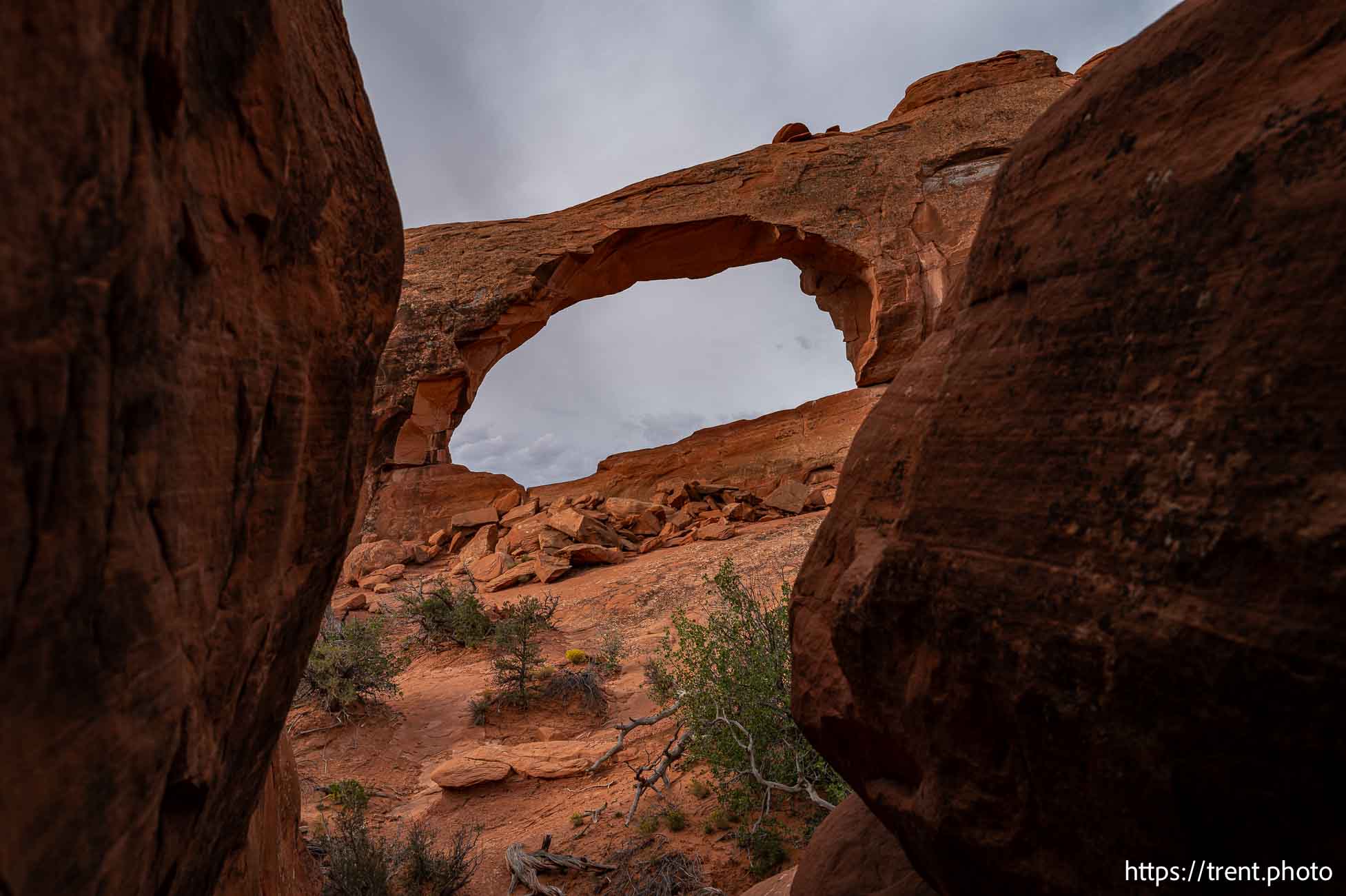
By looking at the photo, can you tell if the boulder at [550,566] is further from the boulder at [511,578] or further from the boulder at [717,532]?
the boulder at [717,532]

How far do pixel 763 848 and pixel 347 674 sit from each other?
5.04 m

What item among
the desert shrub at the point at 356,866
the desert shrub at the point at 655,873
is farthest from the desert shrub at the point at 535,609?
the desert shrub at the point at 655,873

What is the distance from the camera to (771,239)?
14477 mm

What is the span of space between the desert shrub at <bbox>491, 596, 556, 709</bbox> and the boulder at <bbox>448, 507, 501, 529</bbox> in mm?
5986

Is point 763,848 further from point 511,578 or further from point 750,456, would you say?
point 750,456

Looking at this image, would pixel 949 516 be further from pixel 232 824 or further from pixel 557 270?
pixel 557 270

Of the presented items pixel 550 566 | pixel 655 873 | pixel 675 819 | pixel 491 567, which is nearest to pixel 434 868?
pixel 655 873

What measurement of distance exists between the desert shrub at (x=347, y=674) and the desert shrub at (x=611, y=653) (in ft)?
7.56

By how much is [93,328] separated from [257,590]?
1027 mm

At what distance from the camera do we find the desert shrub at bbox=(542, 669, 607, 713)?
6.82 m

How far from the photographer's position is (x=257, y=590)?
1.84 m

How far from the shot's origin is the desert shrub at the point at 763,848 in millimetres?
3723

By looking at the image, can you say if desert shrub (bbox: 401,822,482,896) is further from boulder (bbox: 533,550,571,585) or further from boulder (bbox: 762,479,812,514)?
boulder (bbox: 762,479,812,514)

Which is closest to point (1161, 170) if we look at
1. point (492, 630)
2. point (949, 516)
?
point (949, 516)
